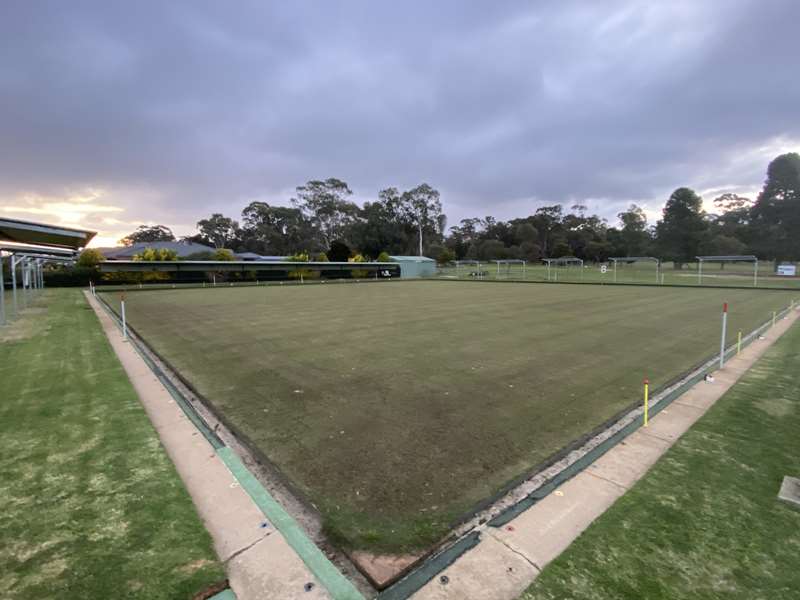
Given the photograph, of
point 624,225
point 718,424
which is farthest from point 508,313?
point 624,225

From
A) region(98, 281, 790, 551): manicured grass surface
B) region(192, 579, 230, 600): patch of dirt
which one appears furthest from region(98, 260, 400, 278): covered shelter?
region(192, 579, 230, 600): patch of dirt

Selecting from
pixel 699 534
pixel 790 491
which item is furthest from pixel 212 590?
pixel 790 491

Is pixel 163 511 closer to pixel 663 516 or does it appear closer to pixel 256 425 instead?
pixel 256 425

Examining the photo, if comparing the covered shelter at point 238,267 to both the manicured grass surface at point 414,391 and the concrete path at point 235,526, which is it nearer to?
the manicured grass surface at point 414,391

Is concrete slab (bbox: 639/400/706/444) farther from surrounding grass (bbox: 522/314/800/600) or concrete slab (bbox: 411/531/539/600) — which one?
concrete slab (bbox: 411/531/539/600)

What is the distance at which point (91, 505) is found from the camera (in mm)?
2721

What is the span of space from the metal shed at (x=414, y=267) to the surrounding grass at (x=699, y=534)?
4147 centimetres

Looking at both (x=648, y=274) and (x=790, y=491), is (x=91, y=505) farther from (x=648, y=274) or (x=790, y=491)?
(x=648, y=274)

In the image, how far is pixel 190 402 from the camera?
16.2 feet

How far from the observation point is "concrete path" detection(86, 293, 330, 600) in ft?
6.85

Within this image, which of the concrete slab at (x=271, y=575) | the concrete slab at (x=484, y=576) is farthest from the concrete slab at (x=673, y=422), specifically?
the concrete slab at (x=271, y=575)

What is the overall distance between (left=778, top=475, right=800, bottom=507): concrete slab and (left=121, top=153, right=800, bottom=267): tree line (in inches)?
1855

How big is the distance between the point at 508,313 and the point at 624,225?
77.5 metres

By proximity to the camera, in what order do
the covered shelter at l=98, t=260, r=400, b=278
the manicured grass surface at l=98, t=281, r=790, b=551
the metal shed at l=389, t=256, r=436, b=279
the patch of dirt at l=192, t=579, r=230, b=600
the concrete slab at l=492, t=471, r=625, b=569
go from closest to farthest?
1. the patch of dirt at l=192, t=579, r=230, b=600
2. the concrete slab at l=492, t=471, r=625, b=569
3. the manicured grass surface at l=98, t=281, r=790, b=551
4. the covered shelter at l=98, t=260, r=400, b=278
5. the metal shed at l=389, t=256, r=436, b=279
